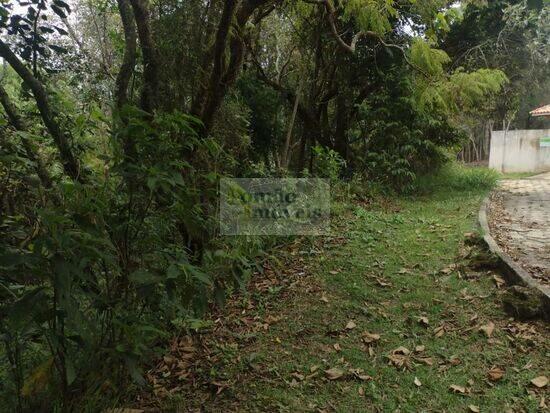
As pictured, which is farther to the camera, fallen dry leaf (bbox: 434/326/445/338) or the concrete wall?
the concrete wall

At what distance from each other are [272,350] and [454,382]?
1350 mm

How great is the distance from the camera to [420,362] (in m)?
3.23

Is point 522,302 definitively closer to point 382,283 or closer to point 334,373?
point 382,283

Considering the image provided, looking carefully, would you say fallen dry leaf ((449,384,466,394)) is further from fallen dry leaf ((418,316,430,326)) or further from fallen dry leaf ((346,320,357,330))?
fallen dry leaf ((346,320,357,330))

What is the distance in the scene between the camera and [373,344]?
3508 mm

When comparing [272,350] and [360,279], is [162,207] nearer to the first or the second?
[272,350]

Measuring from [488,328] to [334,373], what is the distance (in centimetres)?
143

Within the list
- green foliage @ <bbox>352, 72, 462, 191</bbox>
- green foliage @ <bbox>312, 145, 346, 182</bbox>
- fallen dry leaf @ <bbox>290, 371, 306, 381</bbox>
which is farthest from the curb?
green foliage @ <bbox>352, 72, 462, 191</bbox>

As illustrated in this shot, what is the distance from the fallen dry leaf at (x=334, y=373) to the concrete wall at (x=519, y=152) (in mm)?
16316

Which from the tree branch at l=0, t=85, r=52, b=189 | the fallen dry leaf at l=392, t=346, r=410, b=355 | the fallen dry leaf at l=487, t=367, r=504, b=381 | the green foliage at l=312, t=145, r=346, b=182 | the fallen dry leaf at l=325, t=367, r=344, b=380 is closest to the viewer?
the tree branch at l=0, t=85, r=52, b=189

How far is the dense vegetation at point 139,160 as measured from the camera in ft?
6.81

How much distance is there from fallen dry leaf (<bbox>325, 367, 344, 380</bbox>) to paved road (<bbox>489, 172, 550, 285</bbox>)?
2.45 meters

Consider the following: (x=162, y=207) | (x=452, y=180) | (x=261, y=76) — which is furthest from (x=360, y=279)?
(x=452, y=180)

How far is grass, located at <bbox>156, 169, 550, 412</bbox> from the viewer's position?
287 cm
